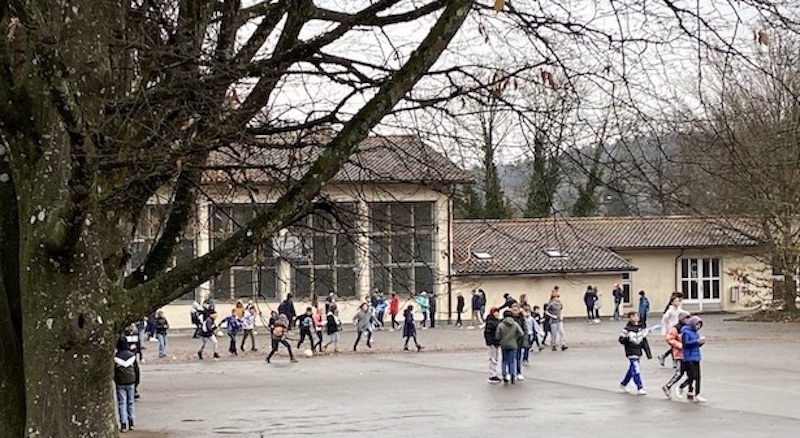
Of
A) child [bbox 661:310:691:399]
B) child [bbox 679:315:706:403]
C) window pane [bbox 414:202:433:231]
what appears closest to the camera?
window pane [bbox 414:202:433:231]

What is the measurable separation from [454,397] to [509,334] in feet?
9.47

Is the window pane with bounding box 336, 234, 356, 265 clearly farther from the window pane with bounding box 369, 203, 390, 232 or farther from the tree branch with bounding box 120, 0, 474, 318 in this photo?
the tree branch with bounding box 120, 0, 474, 318

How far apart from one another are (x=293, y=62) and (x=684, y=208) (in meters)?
2.58

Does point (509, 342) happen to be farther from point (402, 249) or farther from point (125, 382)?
point (402, 249)

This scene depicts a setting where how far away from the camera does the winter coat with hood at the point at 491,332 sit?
2383cm

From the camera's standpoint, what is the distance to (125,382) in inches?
672

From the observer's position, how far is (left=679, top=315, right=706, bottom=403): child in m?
19.6

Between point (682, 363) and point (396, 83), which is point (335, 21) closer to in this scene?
point (396, 83)

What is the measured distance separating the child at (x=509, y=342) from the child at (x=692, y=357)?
4.30m

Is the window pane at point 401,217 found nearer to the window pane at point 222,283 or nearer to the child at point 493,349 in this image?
the window pane at point 222,283

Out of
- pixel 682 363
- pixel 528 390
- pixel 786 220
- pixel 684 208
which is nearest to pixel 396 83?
pixel 684 208

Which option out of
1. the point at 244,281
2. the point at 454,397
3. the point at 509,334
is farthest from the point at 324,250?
the point at 509,334

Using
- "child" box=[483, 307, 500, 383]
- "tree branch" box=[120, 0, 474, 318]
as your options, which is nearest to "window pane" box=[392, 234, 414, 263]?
"tree branch" box=[120, 0, 474, 318]

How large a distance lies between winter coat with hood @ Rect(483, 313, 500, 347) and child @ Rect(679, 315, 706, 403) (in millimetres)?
4830
